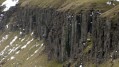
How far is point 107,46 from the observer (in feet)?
396

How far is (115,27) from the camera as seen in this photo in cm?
12088

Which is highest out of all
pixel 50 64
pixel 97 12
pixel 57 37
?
pixel 97 12

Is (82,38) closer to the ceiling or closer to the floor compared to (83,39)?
closer to the ceiling

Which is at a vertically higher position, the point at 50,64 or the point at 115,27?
the point at 115,27

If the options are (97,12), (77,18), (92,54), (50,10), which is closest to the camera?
(92,54)

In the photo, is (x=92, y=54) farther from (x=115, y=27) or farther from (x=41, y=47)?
(x=41, y=47)

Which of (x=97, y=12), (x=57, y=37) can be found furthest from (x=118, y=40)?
(x=57, y=37)

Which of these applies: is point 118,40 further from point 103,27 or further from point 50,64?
point 50,64

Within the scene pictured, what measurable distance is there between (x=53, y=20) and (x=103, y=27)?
203 ft

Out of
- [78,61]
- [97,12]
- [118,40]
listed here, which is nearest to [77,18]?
[97,12]

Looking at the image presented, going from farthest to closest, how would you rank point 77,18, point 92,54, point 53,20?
point 53,20 → point 77,18 → point 92,54

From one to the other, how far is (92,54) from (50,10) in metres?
72.7

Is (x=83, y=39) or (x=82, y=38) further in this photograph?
(x=82, y=38)

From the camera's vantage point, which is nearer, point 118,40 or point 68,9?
point 118,40
